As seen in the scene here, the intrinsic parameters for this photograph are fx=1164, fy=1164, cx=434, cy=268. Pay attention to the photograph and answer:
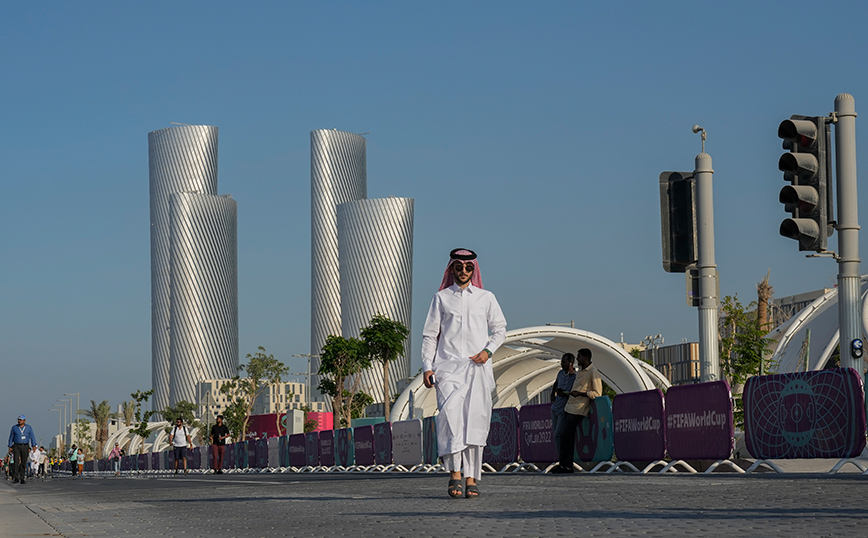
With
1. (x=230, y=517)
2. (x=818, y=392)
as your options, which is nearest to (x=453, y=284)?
(x=230, y=517)

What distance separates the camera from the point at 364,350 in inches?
2771

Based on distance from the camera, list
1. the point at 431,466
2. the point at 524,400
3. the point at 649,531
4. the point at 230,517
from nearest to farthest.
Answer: the point at 649,531 < the point at 230,517 < the point at 431,466 < the point at 524,400

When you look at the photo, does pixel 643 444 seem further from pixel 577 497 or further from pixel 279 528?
pixel 279 528

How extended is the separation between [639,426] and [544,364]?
5437 cm

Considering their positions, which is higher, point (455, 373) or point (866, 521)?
point (455, 373)

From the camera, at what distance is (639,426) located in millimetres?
15578

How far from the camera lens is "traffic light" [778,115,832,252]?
34.4 feet

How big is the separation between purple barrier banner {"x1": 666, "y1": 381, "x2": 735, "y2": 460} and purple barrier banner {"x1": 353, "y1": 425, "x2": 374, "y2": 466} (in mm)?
13118

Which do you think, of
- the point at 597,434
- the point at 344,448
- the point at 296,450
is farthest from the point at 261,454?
the point at 597,434

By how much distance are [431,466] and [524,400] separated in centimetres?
5192

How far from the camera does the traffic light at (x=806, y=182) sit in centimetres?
1050

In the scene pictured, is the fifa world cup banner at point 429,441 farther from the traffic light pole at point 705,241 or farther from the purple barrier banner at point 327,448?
the purple barrier banner at point 327,448

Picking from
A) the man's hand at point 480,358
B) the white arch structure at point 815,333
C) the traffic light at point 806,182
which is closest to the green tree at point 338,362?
the white arch structure at point 815,333

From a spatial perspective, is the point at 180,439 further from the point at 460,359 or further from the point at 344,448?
the point at 460,359
